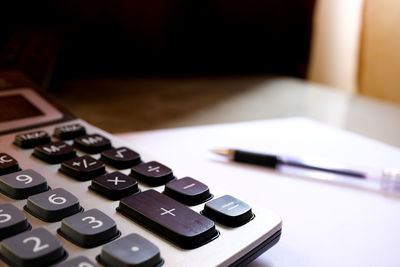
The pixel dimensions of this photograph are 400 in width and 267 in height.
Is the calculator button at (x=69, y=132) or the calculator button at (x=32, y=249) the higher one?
the calculator button at (x=69, y=132)

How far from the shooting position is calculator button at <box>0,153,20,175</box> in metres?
0.24

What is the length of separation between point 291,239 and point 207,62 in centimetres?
52

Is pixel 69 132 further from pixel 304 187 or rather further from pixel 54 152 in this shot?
pixel 304 187

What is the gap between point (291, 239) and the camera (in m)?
0.24

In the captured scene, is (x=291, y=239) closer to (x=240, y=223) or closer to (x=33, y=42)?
(x=240, y=223)

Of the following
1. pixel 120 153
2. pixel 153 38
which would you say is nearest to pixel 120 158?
pixel 120 153

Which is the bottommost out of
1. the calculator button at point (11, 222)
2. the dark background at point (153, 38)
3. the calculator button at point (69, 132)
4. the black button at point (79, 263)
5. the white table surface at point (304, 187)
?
the white table surface at point (304, 187)

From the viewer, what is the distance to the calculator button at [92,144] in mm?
278

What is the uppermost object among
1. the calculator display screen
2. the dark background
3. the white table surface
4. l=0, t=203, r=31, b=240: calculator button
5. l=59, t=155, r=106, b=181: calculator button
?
the dark background

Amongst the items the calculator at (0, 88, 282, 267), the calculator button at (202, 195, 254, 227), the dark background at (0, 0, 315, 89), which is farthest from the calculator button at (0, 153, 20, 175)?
the dark background at (0, 0, 315, 89)

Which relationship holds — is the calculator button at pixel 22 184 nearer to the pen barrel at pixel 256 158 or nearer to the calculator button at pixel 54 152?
the calculator button at pixel 54 152

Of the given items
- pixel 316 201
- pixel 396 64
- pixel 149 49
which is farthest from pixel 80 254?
pixel 396 64

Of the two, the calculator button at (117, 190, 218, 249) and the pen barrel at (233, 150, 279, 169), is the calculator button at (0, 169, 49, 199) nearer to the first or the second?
the calculator button at (117, 190, 218, 249)

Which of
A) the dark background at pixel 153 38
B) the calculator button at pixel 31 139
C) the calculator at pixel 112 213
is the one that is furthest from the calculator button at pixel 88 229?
the dark background at pixel 153 38
